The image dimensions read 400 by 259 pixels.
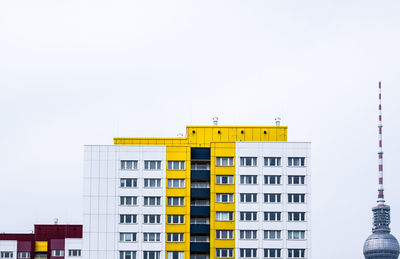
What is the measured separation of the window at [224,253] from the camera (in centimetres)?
16350

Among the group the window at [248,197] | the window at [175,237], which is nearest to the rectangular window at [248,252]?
the window at [248,197]

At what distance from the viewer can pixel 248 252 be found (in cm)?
16338

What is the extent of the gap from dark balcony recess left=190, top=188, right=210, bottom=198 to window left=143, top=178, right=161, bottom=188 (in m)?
5.08

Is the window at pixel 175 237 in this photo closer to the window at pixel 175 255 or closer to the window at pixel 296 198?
the window at pixel 175 255

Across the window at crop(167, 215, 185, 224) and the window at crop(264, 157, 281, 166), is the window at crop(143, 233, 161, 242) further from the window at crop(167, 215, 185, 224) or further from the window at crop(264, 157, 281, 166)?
the window at crop(264, 157, 281, 166)

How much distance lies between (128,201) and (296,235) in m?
25.0

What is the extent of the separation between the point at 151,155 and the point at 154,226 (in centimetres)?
1057

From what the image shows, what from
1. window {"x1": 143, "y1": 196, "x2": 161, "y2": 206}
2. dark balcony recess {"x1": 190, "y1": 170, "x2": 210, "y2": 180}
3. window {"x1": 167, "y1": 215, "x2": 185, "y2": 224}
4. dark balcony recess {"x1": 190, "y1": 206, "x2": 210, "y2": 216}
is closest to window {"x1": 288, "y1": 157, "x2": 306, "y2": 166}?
dark balcony recess {"x1": 190, "y1": 170, "x2": 210, "y2": 180}

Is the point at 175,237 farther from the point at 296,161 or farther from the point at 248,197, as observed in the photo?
the point at 296,161

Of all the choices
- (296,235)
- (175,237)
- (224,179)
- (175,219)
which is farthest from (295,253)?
(175,219)

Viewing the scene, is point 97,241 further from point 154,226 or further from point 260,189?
point 260,189

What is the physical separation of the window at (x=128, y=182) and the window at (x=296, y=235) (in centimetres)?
2380

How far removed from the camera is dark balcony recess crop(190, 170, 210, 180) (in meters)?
167

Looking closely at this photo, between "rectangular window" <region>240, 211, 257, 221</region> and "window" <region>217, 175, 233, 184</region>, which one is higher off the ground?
"window" <region>217, 175, 233, 184</region>
